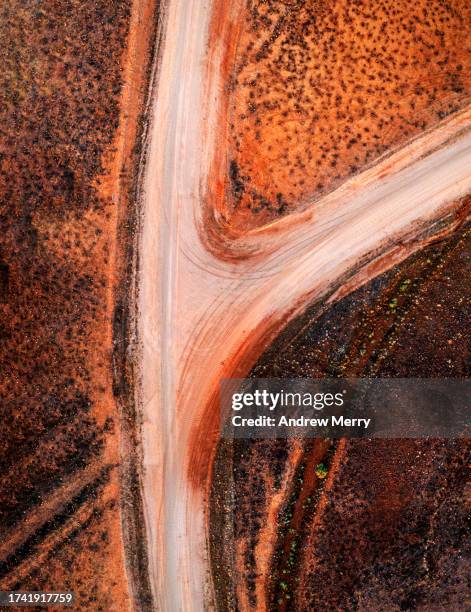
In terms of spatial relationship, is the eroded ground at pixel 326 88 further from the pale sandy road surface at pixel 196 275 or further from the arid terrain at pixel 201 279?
the pale sandy road surface at pixel 196 275

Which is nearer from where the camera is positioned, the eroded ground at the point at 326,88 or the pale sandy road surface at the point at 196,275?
the eroded ground at the point at 326,88

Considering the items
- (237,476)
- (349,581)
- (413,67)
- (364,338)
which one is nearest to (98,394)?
(237,476)

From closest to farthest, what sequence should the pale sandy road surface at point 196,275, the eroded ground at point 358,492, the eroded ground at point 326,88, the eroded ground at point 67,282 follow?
the eroded ground at point 358,492, the eroded ground at point 326,88, the eroded ground at point 67,282, the pale sandy road surface at point 196,275

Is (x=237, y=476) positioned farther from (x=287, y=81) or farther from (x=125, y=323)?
(x=287, y=81)

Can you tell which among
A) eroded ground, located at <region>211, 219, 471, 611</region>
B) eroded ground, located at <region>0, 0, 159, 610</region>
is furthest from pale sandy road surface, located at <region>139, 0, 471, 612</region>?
eroded ground, located at <region>0, 0, 159, 610</region>

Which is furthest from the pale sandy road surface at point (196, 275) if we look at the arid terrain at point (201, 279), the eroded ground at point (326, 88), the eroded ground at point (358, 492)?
the eroded ground at point (358, 492)

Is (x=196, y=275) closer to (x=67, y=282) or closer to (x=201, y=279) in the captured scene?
(x=201, y=279)

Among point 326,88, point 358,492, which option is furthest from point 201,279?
point 358,492
